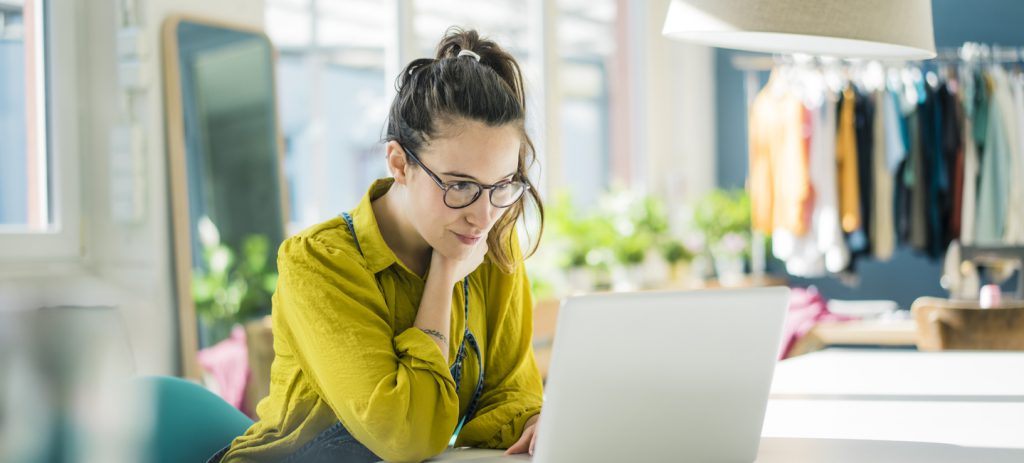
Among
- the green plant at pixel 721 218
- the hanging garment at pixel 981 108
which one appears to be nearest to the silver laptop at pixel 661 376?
the hanging garment at pixel 981 108

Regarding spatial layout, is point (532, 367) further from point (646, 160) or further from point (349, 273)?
point (646, 160)

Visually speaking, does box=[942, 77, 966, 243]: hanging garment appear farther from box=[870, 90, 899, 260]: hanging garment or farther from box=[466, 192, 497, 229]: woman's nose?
box=[466, 192, 497, 229]: woman's nose

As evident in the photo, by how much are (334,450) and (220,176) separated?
1919 millimetres

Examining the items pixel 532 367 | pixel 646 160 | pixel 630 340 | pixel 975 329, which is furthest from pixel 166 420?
pixel 646 160

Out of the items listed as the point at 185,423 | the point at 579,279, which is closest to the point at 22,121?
the point at 185,423

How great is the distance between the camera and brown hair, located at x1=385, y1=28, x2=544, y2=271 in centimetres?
140

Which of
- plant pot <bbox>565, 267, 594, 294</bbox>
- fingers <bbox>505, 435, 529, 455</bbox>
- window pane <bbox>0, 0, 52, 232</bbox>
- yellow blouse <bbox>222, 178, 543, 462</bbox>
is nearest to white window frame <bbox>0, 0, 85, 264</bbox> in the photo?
window pane <bbox>0, 0, 52, 232</bbox>

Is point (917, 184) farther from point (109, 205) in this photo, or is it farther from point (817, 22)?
point (817, 22)

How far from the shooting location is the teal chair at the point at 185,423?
4.70ft

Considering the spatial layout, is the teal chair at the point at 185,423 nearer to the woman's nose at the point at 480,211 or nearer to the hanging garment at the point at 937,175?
the woman's nose at the point at 480,211

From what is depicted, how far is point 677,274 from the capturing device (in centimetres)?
537

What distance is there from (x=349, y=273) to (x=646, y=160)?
4.99 metres

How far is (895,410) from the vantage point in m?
1.63

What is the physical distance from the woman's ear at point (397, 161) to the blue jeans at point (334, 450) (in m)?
0.34
